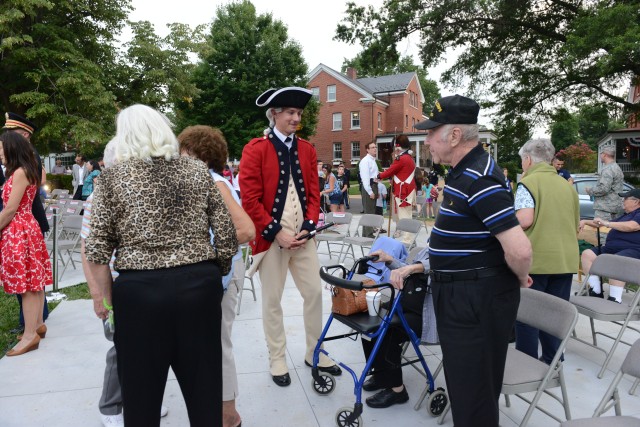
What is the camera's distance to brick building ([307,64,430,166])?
41.2 metres

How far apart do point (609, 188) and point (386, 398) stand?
667 cm

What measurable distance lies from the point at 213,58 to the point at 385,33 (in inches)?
607

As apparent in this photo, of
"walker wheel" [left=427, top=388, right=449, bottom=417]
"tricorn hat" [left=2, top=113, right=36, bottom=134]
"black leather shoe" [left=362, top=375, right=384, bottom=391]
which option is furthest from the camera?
"tricorn hat" [left=2, top=113, right=36, bottom=134]

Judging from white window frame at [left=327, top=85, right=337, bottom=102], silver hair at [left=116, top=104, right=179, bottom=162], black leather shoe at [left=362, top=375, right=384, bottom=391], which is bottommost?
black leather shoe at [left=362, top=375, right=384, bottom=391]

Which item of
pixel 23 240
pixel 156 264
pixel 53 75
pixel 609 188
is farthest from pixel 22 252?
pixel 53 75

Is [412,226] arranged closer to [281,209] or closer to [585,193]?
[281,209]

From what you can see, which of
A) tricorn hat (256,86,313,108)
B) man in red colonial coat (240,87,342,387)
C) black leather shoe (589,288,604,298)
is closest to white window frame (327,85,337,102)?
black leather shoe (589,288,604,298)

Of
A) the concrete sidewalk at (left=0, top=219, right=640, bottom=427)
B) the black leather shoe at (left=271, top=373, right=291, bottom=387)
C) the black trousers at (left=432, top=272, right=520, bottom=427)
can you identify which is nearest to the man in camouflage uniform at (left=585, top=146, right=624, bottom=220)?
the concrete sidewalk at (left=0, top=219, right=640, bottom=427)

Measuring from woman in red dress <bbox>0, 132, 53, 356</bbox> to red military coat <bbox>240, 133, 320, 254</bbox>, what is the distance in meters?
1.91

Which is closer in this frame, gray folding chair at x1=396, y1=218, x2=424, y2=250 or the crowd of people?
the crowd of people

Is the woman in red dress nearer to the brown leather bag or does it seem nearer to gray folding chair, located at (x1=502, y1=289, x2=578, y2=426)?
the brown leather bag

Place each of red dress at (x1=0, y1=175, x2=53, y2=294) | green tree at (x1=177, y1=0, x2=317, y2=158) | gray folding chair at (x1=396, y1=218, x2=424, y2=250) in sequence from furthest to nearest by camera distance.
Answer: green tree at (x1=177, y1=0, x2=317, y2=158) → gray folding chair at (x1=396, y1=218, x2=424, y2=250) → red dress at (x1=0, y1=175, x2=53, y2=294)

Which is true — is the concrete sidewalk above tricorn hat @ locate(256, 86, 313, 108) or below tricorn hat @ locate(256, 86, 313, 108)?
below

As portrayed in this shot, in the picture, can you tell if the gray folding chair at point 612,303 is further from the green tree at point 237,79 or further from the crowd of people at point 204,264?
the green tree at point 237,79
